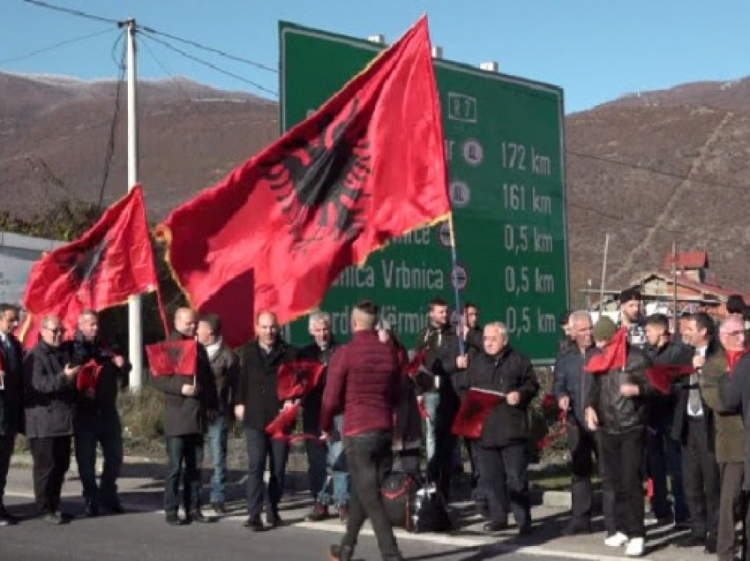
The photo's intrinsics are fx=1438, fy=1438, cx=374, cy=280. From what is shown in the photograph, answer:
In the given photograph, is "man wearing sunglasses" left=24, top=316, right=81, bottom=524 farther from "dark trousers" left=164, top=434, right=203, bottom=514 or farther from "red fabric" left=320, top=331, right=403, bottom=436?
"red fabric" left=320, top=331, right=403, bottom=436

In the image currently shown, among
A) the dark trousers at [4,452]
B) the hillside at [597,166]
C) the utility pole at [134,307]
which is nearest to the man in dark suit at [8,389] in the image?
the dark trousers at [4,452]

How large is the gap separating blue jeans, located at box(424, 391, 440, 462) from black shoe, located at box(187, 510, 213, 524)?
2120mm

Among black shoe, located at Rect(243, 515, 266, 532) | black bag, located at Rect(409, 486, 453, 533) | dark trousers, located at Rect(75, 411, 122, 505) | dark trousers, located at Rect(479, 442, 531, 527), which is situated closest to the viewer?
black bag, located at Rect(409, 486, 453, 533)

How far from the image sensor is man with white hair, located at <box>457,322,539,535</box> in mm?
11469

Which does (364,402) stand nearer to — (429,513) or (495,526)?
(429,513)

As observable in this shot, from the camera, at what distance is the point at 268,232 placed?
12.0 metres


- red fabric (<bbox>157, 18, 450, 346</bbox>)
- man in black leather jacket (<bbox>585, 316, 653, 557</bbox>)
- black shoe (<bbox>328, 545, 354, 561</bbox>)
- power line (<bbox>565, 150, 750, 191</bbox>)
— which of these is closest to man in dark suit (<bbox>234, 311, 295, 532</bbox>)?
red fabric (<bbox>157, 18, 450, 346</bbox>)

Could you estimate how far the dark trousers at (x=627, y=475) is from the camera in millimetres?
10539

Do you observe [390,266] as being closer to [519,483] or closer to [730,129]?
[519,483]

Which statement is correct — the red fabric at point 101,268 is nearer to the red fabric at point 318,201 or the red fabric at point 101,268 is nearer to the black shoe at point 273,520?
the red fabric at point 318,201

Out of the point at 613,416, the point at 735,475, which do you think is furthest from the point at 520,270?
the point at 735,475

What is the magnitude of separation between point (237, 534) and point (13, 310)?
2859 millimetres

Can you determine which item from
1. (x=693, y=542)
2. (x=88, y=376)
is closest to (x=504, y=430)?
(x=693, y=542)

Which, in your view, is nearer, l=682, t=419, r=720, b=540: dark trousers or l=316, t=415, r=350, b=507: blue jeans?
l=682, t=419, r=720, b=540: dark trousers
